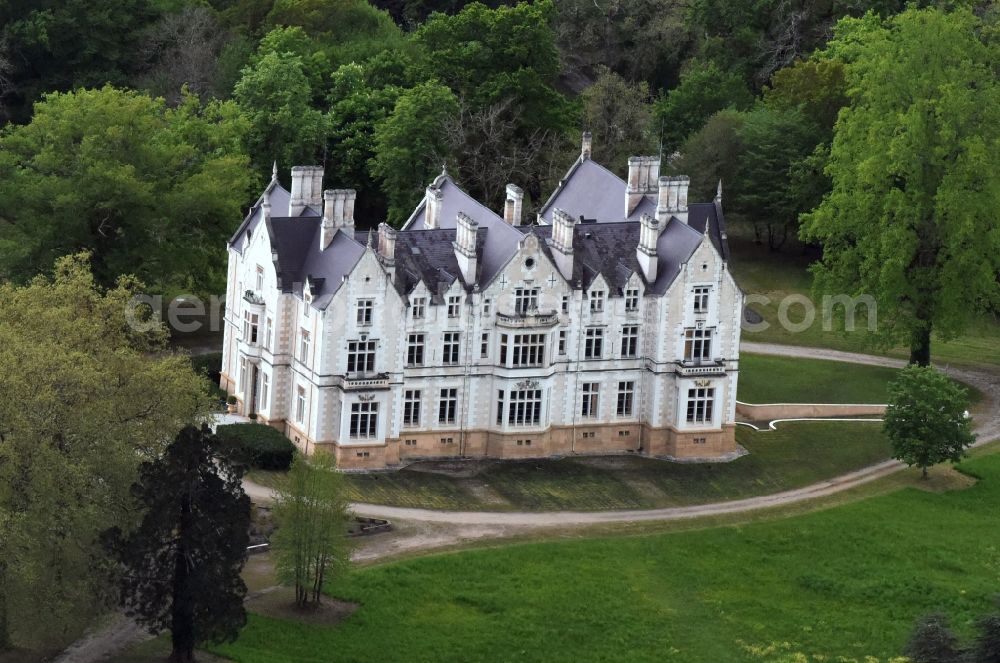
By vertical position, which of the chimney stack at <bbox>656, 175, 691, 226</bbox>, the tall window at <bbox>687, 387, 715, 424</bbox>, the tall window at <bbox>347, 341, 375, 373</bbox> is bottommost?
the tall window at <bbox>687, 387, 715, 424</bbox>

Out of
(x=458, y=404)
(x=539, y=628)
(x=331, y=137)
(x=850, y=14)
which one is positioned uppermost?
(x=850, y=14)

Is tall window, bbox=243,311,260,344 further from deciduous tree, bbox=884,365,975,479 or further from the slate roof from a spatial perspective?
deciduous tree, bbox=884,365,975,479

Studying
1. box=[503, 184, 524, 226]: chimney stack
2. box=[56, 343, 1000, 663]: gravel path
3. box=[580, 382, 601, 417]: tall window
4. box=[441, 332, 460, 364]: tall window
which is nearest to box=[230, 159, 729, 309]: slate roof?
box=[441, 332, 460, 364]: tall window

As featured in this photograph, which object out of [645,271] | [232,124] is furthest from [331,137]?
[645,271]

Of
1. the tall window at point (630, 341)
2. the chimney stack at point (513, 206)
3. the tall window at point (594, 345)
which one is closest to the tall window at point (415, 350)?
the tall window at point (594, 345)

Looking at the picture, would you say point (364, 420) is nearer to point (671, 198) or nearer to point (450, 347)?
point (450, 347)

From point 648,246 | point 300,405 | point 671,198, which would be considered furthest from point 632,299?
point 300,405

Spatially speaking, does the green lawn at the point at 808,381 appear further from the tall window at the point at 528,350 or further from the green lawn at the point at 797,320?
the tall window at the point at 528,350

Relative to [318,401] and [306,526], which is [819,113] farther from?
[306,526]
